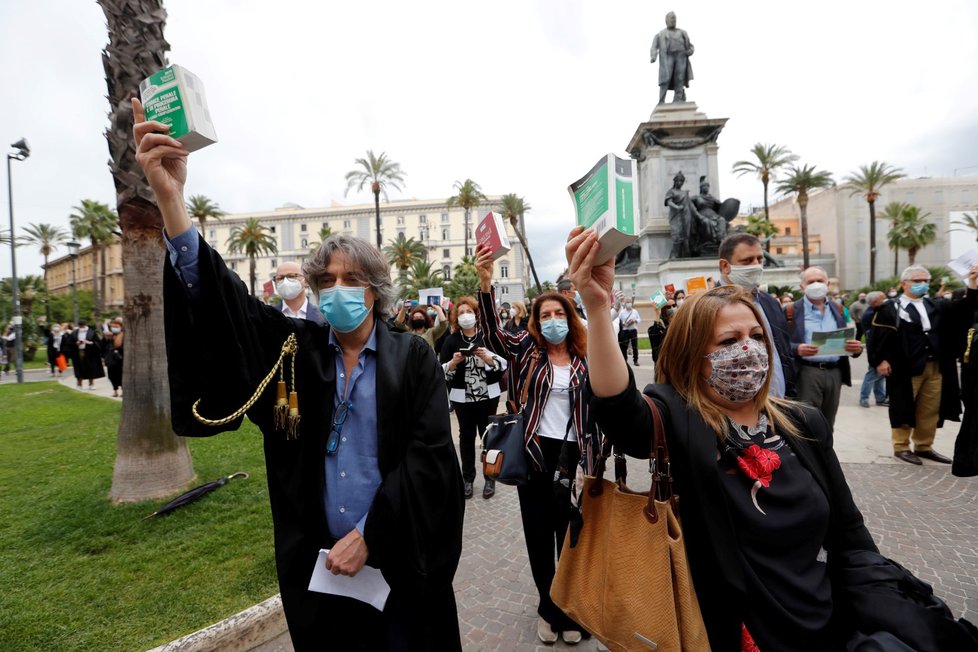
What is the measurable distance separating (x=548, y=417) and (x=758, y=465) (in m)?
1.60

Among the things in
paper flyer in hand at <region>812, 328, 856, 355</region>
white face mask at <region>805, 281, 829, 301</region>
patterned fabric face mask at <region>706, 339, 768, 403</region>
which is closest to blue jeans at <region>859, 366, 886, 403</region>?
white face mask at <region>805, 281, 829, 301</region>

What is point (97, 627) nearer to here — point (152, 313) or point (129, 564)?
point (129, 564)

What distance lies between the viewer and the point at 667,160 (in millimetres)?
22156

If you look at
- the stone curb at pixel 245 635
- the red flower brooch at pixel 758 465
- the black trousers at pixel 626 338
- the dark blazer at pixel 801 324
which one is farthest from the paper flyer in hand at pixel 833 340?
the black trousers at pixel 626 338

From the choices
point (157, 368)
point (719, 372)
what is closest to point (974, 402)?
point (719, 372)

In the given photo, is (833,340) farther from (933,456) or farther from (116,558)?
(116,558)

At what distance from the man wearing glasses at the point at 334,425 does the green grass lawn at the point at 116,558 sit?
179 centimetres

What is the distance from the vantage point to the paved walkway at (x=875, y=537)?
10.1 feet

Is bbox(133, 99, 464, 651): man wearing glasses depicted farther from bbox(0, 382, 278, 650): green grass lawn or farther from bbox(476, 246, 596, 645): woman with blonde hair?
bbox(0, 382, 278, 650): green grass lawn

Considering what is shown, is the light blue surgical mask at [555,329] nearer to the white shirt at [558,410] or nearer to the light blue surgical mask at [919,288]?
the white shirt at [558,410]

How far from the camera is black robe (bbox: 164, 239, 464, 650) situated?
1.62 metres

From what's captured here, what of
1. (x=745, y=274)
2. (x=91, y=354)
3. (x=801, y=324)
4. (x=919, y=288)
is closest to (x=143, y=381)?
(x=745, y=274)

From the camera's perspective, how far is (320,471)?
1.85 metres

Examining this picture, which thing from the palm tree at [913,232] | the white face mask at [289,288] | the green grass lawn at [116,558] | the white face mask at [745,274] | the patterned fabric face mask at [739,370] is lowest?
the green grass lawn at [116,558]
